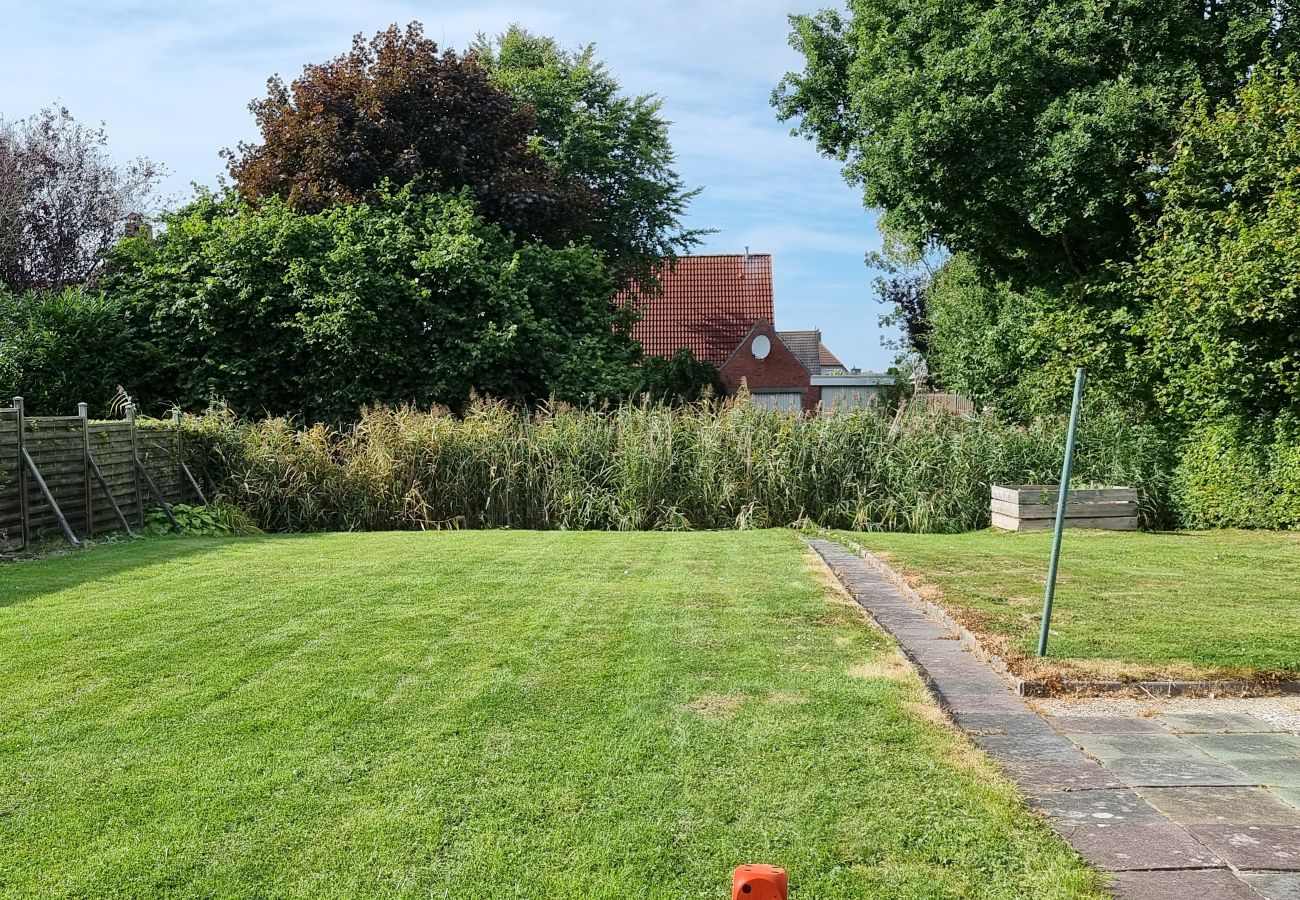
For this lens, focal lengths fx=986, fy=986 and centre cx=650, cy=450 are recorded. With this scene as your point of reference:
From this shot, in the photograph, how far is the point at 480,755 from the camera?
147 inches

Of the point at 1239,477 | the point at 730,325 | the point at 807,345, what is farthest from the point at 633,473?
the point at 807,345

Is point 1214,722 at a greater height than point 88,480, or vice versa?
point 88,480

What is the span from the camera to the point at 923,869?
2.89 meters

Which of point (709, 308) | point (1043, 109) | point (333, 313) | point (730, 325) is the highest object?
point (1043, 109)

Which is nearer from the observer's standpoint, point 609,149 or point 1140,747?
point 1140,747

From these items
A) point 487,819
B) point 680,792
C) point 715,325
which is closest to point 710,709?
point 680,792

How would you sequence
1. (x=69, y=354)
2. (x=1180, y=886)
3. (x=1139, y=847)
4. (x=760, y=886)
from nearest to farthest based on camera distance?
(x=760, y=886) → (x=1180, y=886) → (x=1139, y=847) → (x=69, y=354)

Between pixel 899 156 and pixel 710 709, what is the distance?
12461mm

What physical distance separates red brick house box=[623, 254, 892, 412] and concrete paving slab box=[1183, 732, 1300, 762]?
1161 inches

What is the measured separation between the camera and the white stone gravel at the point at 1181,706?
14.6ft

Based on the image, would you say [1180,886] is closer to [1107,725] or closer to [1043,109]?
[1107,725]

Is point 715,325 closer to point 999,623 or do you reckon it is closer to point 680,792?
point 999,623

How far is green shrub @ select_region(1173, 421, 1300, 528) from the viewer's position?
11336mm

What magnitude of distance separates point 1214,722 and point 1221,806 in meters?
1.15
